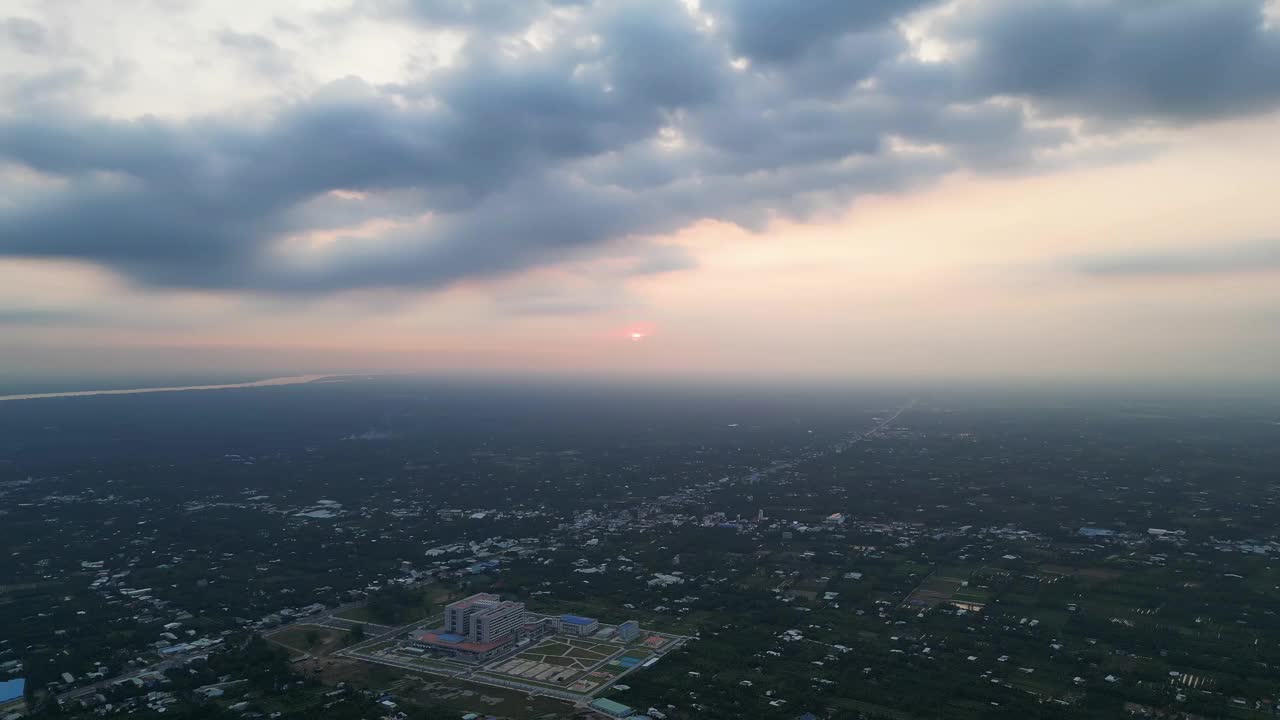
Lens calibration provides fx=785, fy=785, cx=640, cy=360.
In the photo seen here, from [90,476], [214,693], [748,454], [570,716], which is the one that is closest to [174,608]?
[214,693]

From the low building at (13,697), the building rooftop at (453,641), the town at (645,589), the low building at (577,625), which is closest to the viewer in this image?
the low building at (13,697)

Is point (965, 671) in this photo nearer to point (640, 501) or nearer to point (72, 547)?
point (640, 501)

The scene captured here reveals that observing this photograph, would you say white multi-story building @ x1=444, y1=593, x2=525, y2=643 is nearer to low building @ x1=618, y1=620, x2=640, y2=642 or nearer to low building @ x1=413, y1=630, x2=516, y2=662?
low building @ x1=413, y1=630, x2=516, y2=662

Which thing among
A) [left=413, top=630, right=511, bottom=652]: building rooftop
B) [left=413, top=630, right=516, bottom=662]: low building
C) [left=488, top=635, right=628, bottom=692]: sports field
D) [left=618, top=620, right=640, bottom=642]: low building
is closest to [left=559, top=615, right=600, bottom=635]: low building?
[left=488, top=635, right=628, bottom=692]: sports field

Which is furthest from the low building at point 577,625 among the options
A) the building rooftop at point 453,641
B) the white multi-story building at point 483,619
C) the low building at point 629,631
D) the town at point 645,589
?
the building rooftop at point 453,641

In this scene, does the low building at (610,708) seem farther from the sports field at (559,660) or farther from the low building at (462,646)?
the low building at (462,646)

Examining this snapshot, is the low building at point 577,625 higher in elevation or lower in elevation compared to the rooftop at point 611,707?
higher
